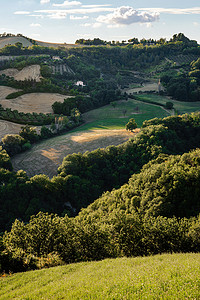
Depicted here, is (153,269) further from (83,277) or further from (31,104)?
(31,104)

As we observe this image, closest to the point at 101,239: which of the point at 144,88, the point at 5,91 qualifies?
the point at 5,91

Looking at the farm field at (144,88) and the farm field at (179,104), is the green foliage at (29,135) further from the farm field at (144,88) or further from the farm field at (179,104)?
the farm field at (144,88)

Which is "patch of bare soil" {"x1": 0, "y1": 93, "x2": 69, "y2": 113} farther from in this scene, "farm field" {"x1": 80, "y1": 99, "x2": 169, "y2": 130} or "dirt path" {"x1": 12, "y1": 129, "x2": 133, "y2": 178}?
"dirt path" {"x1": 12, "y1": 129, "x2": 133, "y2": 178}

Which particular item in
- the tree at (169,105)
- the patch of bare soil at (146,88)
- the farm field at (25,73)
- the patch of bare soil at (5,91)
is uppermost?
the farm field at (25,73)

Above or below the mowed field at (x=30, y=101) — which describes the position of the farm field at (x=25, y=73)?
above

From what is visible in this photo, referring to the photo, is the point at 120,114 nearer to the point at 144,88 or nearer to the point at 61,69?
the point at 144,88

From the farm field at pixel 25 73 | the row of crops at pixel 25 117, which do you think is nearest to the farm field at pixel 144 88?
the farm field at pixel 25 73

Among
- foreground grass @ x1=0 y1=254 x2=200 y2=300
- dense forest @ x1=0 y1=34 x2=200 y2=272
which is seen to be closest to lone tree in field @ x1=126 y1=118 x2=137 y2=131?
dense forest @ x1=0 y1=34 x2=200 y2=272

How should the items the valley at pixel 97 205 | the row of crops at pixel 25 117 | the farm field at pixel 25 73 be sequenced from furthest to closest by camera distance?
1. the farm field at pixel 25 73
2. the row of crops at pixel 25 117
3. the valley at pixel 97 205
